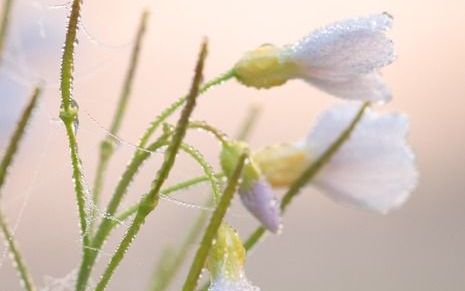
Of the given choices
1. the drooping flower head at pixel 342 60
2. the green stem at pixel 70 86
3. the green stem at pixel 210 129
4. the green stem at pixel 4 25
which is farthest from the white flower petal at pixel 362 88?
the green stem at pixel 4 25

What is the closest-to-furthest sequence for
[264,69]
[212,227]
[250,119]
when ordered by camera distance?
[212,227]
[264,69]
[250,119]

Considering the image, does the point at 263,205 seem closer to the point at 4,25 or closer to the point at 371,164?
the point at 371,164

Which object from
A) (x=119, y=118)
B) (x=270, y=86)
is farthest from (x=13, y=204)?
(x=270, y=86)

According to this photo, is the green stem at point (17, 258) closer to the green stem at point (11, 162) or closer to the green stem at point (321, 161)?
the green stem at point (11, 162)

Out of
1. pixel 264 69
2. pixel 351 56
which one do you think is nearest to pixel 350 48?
pixel 351 56

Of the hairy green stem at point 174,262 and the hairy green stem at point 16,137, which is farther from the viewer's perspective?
the hairy green stem at point 174,262

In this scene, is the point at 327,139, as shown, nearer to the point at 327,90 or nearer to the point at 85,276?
the point at 327,90
